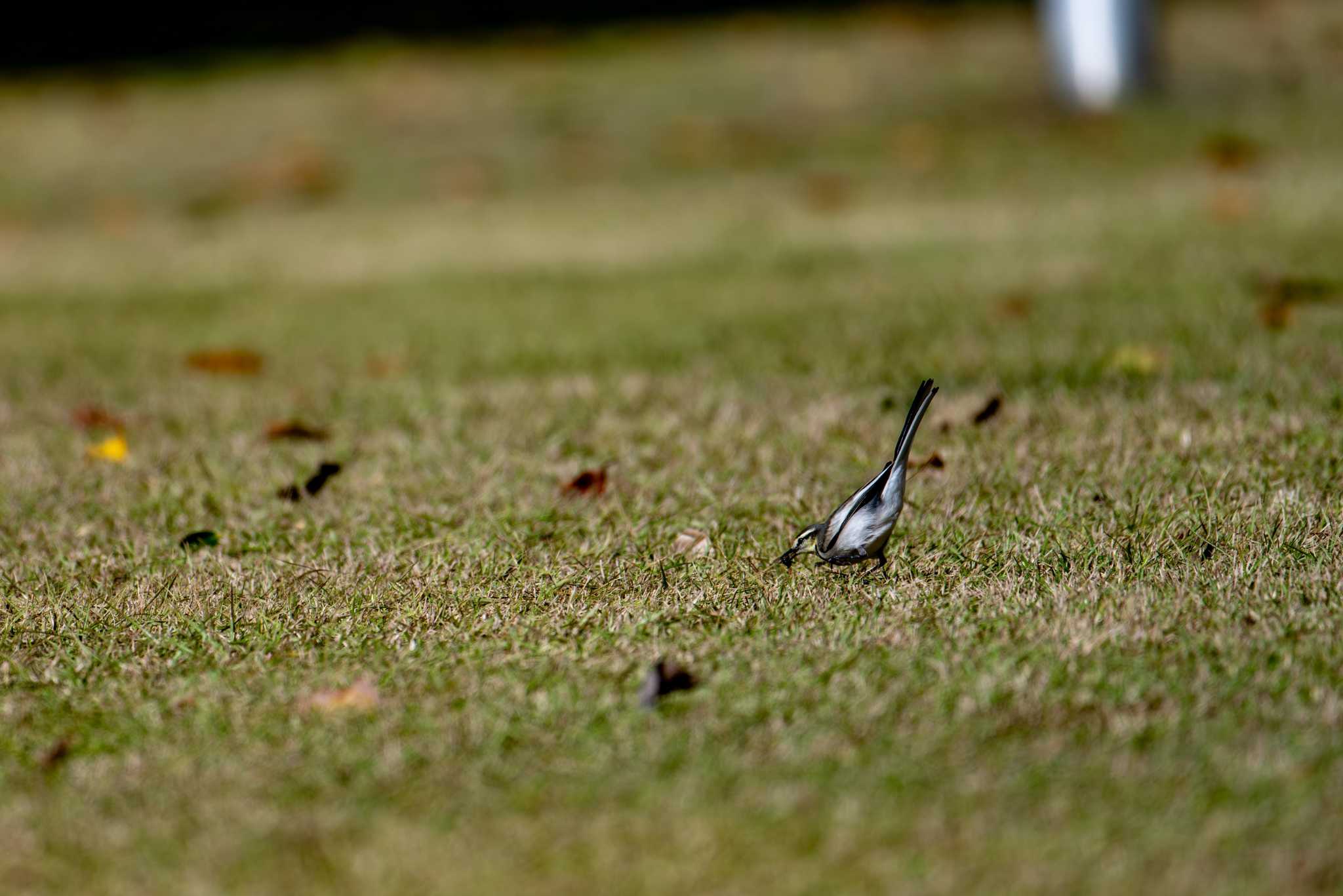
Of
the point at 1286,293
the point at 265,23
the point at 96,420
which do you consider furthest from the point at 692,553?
the point at 265,23

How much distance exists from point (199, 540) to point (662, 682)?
1.16 m

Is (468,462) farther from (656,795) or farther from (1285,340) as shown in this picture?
(1285,340)

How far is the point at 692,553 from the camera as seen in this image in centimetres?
276

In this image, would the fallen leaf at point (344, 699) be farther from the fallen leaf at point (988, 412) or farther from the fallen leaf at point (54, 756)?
the fallen leaf at point (988, 412)

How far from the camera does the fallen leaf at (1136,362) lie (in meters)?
3.87

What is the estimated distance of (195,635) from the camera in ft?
8.19

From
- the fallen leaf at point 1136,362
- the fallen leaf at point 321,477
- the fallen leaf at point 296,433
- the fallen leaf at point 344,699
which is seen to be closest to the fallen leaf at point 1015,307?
the fallen leaf at point 1136,362

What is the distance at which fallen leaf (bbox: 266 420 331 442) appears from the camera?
3.68m

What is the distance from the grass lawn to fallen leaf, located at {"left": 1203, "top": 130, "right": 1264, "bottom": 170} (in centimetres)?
5

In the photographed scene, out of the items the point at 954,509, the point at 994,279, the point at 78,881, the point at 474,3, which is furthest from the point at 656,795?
the point at 474,3

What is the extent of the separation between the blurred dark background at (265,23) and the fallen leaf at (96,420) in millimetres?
7209

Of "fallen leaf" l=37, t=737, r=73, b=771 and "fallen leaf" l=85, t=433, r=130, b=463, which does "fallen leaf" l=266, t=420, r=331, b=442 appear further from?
"fallen leaf" l=37, t=737, r=73, b=771

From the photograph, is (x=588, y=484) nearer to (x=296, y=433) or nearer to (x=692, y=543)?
(x=692, y=543)

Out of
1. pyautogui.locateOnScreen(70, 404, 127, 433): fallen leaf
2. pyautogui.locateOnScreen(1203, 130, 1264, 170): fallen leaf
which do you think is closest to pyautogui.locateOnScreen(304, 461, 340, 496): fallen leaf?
pyautogui.locateOnScreen(70, 404, 127, 433): fallen leaf
